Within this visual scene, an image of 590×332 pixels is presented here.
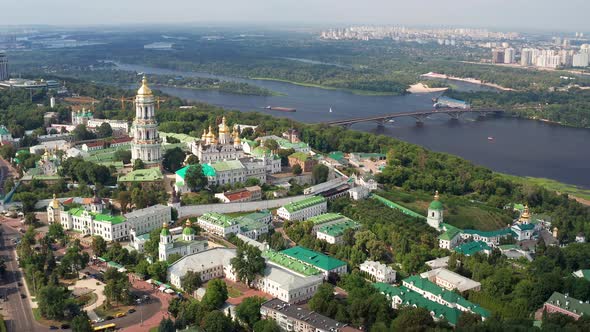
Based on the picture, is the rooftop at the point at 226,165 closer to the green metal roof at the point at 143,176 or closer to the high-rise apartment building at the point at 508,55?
the green metal roof at the point at 143,176

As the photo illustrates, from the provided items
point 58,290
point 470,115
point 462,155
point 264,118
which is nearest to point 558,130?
point 470,115

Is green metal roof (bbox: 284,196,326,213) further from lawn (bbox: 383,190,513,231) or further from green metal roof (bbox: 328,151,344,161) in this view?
green metal roof (bbox: 328,151,344,161)

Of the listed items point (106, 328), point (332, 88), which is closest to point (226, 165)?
point (106, 328)

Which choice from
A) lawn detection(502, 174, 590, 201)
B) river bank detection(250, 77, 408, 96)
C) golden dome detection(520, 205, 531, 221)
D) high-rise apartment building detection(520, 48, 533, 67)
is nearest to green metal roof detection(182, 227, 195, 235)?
golden dome detection(520, 205, 531, 221)

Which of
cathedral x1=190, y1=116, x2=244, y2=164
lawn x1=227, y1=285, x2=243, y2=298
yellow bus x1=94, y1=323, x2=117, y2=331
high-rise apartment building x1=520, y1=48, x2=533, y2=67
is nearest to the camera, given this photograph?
yellow bus x1=94, y1=323, x2=117, y2=331

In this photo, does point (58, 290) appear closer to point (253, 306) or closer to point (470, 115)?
point (253, 306)
